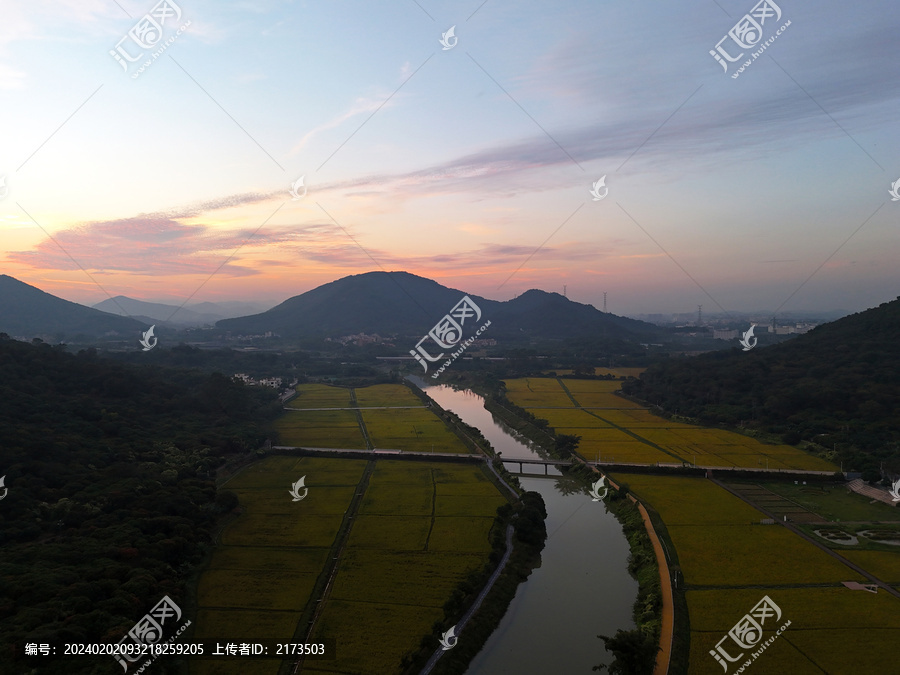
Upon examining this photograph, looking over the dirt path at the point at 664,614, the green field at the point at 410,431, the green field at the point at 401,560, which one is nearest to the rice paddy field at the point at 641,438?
the green field at the point at 410,431

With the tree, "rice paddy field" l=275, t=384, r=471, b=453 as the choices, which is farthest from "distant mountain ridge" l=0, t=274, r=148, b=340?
the tree

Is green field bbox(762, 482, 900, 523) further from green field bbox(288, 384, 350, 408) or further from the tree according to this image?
green field bbox(288, 384, 350, 408)

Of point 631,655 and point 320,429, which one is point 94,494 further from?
point 320,429

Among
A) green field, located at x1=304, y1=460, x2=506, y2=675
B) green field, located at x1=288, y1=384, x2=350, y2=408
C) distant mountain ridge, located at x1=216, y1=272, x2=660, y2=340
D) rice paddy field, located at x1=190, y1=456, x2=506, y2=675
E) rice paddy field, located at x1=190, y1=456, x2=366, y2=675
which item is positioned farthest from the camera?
distant mountain ridge, located at x1=216, y1=272, x2=660, y2=340

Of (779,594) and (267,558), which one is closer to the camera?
(779,594)

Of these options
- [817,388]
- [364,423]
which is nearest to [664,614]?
[364,423]

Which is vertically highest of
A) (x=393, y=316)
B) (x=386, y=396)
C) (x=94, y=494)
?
(x=393, y=316)

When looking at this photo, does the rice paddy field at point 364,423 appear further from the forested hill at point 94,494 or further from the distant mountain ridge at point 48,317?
the distant mountain ridge at point 48,317
